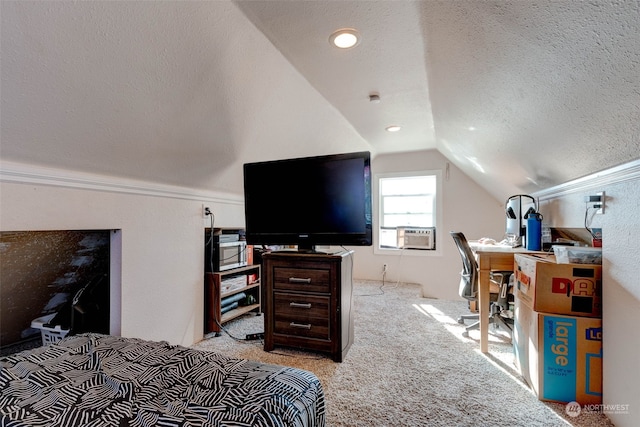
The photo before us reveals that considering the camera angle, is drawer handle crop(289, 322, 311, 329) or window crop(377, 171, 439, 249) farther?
window crop(377, 171, 439, 249)

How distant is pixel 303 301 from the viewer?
218cm

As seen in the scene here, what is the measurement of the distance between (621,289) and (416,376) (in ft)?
4.07

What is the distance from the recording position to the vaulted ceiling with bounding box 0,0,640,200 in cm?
108

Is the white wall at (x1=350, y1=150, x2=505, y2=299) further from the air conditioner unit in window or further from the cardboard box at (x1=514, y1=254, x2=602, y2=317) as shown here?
the cardboard box at (x1=514, y1=254, x2=602, y2=317)

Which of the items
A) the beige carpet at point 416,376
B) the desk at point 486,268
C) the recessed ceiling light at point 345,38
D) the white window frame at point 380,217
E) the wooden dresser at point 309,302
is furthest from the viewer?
Result: the white window frame at point 380,217

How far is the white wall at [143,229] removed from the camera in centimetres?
150

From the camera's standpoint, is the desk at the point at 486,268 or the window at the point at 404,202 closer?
the desk at the point at 486,268

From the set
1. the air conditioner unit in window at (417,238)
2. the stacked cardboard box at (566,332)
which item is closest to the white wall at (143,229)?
the stacked cardboard box at (566,332)

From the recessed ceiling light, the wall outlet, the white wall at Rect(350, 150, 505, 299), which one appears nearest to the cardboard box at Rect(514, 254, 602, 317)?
the wall outlet

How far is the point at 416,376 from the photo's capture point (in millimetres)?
1901

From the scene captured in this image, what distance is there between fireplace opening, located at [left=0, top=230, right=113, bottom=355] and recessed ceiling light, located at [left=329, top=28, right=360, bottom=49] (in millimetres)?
1958

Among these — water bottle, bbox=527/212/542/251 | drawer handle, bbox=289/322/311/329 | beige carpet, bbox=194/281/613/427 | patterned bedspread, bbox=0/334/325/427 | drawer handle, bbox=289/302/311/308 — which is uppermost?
water bottle, bbox=527/212/542/251

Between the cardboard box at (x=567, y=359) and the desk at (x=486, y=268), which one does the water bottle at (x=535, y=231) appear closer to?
the desk at (x=486, y=268)

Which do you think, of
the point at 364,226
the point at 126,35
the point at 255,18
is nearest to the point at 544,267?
the point at 364,226
